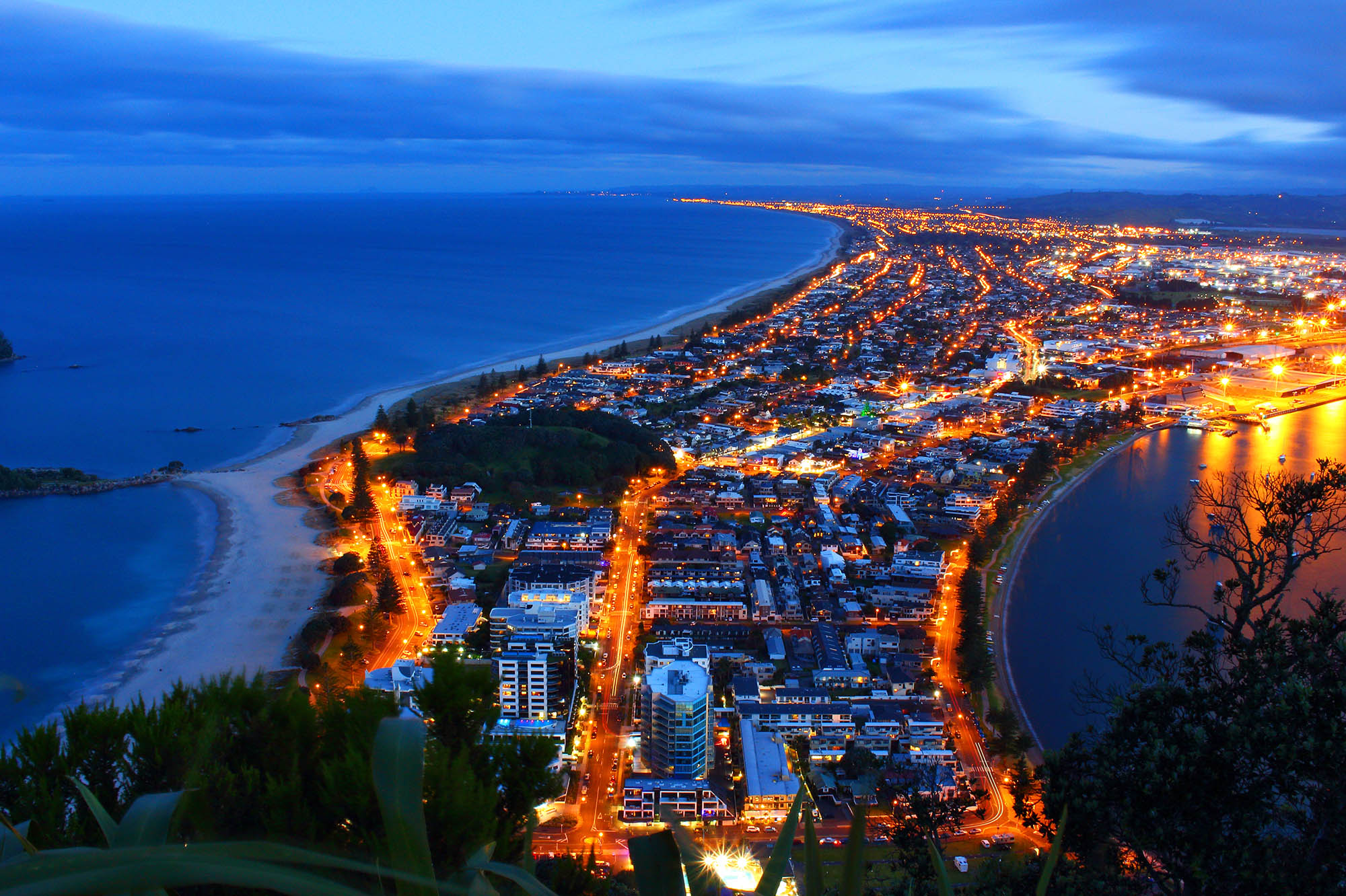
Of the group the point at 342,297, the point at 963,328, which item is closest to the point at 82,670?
the point at 963,328

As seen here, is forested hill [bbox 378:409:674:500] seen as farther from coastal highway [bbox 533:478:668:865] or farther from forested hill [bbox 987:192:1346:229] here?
forested hill [bbox 987:192:1346:229]

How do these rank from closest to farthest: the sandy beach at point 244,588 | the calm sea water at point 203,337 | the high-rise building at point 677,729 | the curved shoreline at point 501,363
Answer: the high-rise building at point 677,729 < the sandy beach at point 244,588 < the calm sea water at point 203,337 < the curved shoreline at point 501,363

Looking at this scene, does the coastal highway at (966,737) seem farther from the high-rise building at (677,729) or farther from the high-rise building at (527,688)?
the high-rise building at (527,688)

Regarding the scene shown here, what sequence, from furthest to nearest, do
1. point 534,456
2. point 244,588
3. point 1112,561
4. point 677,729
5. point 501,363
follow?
point 501,363 < point 534,456 < point 1112,561 < point 244,588 < point 677,729

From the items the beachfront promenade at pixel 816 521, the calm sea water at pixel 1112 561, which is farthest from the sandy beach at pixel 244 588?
the calm sea water at pixel 1112 561

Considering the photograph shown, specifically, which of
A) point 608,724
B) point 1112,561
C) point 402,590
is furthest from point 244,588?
point 1112,561

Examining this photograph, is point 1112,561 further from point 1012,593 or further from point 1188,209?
→ point 1188,209

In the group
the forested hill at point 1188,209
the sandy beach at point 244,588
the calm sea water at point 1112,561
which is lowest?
the sandy beach at point 244,588

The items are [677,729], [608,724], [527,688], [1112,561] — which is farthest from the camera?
[1112,561]
